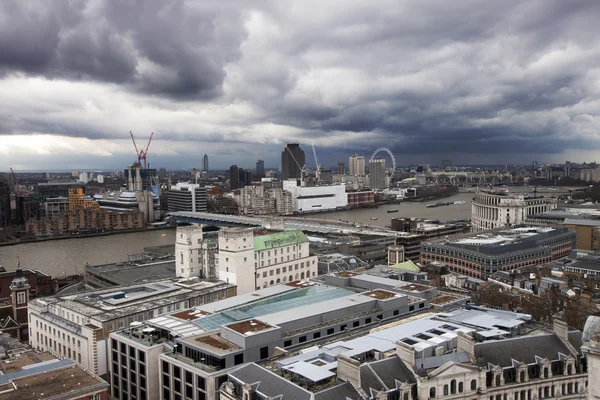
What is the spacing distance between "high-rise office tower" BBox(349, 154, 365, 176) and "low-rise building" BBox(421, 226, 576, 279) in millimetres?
112402

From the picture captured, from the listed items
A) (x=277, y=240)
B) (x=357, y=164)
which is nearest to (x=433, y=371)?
(x=277, y=240)

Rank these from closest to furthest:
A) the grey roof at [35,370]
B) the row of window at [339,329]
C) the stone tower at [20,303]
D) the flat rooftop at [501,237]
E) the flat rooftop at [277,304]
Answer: the grey roof at [35,370] → the row of window at [339,329] → the flat rooftop at [277,304] → the stone tower at [20,303] → the flat rooftop at [501,237]

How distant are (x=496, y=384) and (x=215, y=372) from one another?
412cm

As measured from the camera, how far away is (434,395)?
6.70 m

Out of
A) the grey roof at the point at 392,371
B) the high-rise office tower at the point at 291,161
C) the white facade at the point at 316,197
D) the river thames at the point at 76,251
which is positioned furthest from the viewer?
the high-rise office tower at the point at 291,161

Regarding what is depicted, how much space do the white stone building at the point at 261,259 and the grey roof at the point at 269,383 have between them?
8.15m

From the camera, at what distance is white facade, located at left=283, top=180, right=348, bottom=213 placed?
6253cm

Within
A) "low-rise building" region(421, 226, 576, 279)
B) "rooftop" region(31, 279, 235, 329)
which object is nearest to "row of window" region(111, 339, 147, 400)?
"rooftop" region(31, 279, 235, 329)

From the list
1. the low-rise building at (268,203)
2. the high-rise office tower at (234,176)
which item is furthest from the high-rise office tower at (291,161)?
the low-rise building at (268,203)

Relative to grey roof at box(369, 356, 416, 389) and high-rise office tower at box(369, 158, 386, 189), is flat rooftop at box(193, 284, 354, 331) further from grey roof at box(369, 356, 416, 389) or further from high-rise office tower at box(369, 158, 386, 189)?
high-rise office tower at box(369, 158, 386, 189)

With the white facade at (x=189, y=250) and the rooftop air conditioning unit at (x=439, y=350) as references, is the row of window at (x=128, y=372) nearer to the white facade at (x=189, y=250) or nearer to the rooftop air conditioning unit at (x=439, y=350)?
the rooftop air conditioning unit at (x=439, y=350)

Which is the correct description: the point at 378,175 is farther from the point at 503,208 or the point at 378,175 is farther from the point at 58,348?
the point at 58,348

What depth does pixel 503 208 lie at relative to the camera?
35812 millimetres

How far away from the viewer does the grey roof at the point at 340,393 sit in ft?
21.3
